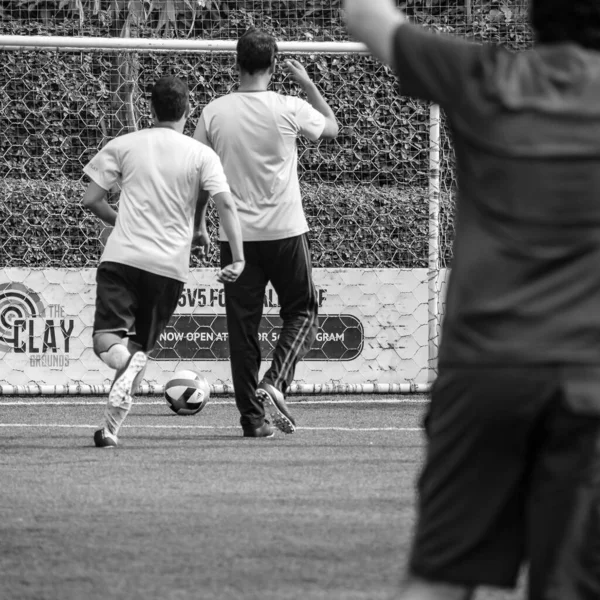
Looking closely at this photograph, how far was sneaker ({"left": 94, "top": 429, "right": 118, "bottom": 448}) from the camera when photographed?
22.1 ft

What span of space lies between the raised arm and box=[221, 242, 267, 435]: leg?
15.6 ft

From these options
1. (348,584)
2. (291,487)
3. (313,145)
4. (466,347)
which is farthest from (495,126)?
(313,145)

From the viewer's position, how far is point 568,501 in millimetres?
2234

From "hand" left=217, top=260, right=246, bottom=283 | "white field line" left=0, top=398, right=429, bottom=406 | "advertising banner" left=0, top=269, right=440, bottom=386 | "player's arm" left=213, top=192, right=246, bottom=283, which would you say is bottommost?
"white field line" left=0, top=398, right=429, bottom=406

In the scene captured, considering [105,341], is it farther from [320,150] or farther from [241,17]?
[241,17]

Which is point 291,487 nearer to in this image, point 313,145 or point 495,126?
point 495,126

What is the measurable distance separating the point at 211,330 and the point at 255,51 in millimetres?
3270

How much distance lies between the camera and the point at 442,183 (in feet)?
37.2

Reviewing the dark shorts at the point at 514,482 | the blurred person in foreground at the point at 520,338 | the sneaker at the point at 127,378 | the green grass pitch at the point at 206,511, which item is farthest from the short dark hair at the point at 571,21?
the sneaker at the point at 127,378

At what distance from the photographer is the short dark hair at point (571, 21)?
2336 mm

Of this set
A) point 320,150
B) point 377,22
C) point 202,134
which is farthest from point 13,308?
point 377,22

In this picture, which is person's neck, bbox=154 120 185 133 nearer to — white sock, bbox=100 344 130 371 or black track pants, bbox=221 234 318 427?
black track pants, bbox=221 234 318 427

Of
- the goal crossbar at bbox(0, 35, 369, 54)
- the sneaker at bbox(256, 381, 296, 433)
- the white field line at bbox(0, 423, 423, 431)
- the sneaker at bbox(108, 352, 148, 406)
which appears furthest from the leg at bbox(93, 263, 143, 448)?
the goal crossbar at bbox(0, 35, 369, 54)

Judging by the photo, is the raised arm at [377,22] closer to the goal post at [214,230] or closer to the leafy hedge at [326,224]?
the goal post at [214,230]
